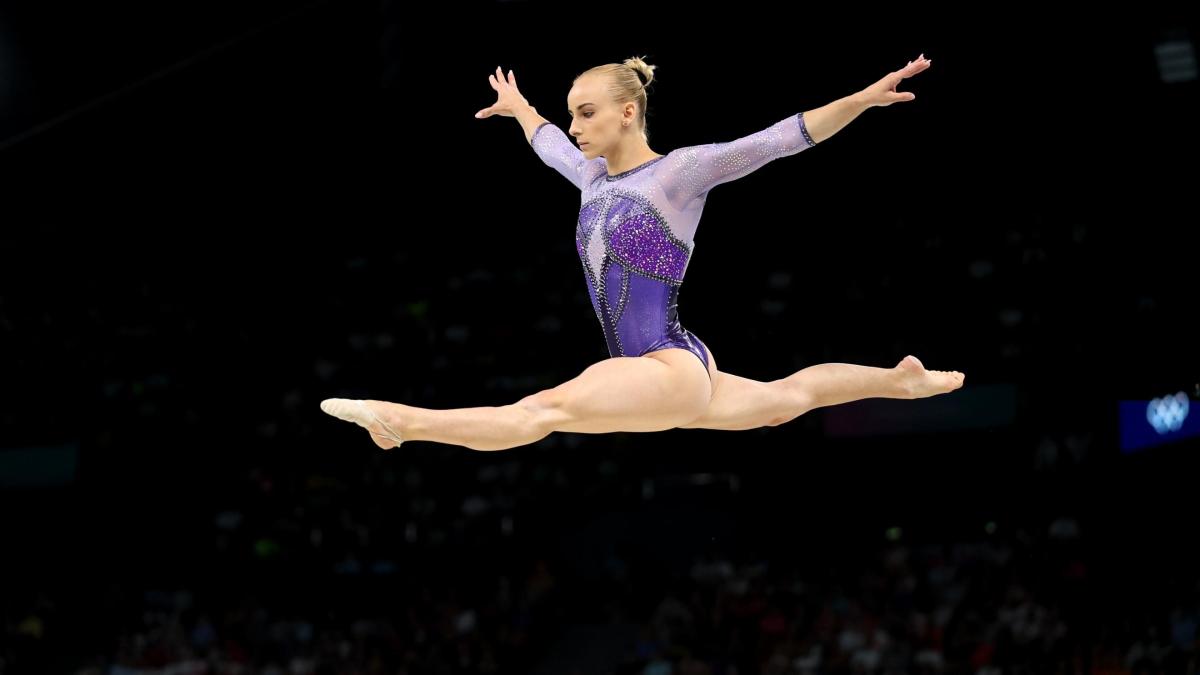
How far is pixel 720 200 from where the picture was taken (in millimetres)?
10594

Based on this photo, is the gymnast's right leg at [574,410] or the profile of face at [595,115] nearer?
the gymnast's right leg at [574,410]

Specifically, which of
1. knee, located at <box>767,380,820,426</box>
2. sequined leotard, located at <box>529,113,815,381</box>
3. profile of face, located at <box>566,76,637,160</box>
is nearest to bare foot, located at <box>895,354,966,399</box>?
knee, located at <box>767,380,820,426</box>

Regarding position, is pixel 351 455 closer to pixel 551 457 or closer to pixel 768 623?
pixel 551 457

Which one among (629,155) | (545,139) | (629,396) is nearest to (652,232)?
(629,155)

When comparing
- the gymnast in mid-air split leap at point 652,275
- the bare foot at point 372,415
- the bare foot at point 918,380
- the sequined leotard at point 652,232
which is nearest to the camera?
the bare foot at point 372,415

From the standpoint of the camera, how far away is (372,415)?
3834 millimetres

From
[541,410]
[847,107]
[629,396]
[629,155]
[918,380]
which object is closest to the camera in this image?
[541,410]

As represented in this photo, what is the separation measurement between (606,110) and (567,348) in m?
6.52

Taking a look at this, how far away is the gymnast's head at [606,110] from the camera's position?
14.9ft

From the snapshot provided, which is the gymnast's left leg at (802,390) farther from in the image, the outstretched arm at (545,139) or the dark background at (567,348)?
the dark background at (567,348)

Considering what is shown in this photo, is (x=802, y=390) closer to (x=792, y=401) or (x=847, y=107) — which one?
(x=792, y=401)

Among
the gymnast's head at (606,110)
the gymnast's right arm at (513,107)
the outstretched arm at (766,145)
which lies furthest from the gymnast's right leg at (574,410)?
the gymnast's right arm at (513,107)

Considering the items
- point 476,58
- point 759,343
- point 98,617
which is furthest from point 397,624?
point 476,58

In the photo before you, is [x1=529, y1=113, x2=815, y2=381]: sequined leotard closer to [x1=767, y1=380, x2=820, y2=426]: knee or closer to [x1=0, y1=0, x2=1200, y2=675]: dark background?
[x1=767, y1=380, x2=820, y2=426]: knee
